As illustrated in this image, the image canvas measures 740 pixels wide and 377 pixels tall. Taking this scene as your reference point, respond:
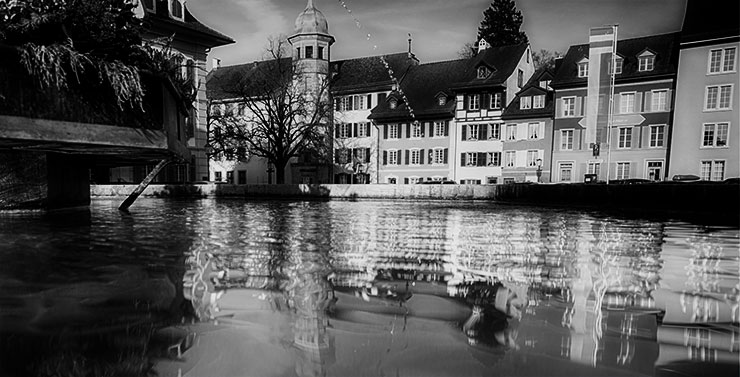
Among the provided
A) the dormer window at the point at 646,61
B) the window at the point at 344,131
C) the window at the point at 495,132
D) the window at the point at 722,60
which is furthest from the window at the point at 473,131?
the window at the point at 722,60

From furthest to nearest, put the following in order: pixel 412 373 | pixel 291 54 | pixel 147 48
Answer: pixel 291 54 → pixel 147 48 → pixel 412 373

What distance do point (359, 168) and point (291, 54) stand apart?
38.9 feet

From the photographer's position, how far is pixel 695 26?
32.4 m

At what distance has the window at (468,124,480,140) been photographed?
131 feet

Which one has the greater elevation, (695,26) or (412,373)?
(695,26)

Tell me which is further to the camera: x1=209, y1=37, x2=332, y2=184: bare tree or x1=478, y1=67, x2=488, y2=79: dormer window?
x1=478, y1=67, x2=488, y2=79: dormer window

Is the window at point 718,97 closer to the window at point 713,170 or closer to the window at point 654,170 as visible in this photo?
the window at point 713,170

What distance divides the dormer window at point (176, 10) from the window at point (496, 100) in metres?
24.2

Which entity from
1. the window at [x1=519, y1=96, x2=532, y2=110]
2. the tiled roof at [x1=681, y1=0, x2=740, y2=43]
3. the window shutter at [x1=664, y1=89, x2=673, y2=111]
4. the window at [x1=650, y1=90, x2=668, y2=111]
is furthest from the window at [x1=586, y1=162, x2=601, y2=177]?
the tiled roof at [x1=681, y1=0, x2=740, y2=43]

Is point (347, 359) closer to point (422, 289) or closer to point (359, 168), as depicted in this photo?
point (422, 289)

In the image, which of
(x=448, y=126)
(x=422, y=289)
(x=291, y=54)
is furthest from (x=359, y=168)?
(x=422, y=289)

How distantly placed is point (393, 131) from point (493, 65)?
33.1ft

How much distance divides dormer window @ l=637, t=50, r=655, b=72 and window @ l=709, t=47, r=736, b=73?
3532 mm

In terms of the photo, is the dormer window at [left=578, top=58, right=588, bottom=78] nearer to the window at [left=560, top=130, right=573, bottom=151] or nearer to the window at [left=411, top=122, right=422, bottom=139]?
the window at [left=560, top=130, right=573, bottom=151]
